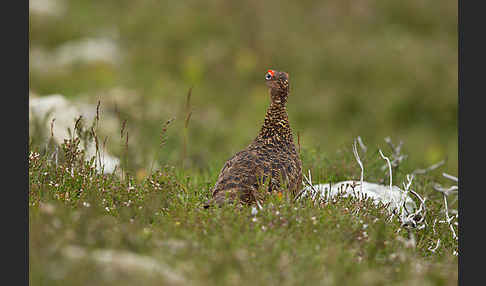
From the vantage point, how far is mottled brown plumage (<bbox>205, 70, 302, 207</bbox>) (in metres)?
4.81

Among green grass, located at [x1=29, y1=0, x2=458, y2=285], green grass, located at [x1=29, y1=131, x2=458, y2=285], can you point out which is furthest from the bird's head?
green grass, located at [x1=29, y1=131, x2=458, y2=285]

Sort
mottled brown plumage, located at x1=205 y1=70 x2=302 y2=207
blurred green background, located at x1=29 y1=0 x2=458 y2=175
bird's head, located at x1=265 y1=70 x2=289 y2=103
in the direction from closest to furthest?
mottled brown plumage, located at x1=205 y1=70 x2=302 y2=207, bird's head, located at x1=265 y1=70 x2=289 y2=103, blurred green background, located at x1=29 y1=0 x2=458 y2=175

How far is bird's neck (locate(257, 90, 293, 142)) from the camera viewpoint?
18.5 ft

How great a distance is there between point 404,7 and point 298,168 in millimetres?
12616

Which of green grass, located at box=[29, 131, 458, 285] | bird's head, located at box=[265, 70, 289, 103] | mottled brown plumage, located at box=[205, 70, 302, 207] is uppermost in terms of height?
bird's head, located at box=[265, 70, 289, 103]

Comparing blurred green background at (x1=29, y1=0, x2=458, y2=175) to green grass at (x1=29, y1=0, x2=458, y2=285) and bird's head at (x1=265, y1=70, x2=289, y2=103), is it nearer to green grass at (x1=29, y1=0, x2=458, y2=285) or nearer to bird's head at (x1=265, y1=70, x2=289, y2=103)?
Result: green grass at (x1=29, y1=0, x2=458, y2=285)

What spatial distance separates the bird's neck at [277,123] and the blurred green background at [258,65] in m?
4.82

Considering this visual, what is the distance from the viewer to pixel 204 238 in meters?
3.75

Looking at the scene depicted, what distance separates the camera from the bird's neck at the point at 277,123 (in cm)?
563

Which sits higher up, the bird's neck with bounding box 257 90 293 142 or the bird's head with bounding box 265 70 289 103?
the bird's head with bounding box 265 70 289 103

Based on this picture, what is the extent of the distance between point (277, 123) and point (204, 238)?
2.19 metres

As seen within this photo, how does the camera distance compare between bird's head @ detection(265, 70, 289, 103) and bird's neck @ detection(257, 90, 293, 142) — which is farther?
bird's head @ detection(265, 70, 289, 103)

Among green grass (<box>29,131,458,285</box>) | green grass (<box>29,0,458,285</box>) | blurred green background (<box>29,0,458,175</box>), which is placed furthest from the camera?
blurred green background (<box>29,0,458,175</box>)

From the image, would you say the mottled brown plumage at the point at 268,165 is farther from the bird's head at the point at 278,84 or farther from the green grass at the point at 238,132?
the green grass at the point at 238,132
